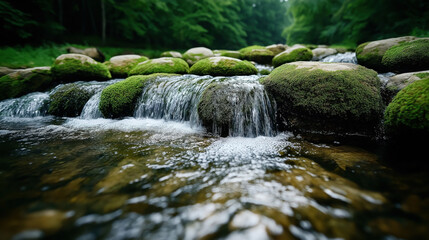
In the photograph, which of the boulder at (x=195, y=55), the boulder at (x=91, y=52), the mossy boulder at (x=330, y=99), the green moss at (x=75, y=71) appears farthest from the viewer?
the boulder at (x=91, y=52)

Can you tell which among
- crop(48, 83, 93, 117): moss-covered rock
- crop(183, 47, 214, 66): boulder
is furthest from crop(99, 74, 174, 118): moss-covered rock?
crop(183, 47, 214, 66): boulder

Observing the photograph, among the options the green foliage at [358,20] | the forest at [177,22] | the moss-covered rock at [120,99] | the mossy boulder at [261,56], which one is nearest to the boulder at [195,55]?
the mossy boulder at [261,56]

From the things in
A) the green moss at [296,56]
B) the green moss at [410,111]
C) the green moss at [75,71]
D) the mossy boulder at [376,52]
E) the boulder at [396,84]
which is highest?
the green moss at [296,56]

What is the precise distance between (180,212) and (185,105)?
3183 millimetres

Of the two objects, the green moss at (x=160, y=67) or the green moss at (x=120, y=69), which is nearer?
the green moss at (x=160, y=67)

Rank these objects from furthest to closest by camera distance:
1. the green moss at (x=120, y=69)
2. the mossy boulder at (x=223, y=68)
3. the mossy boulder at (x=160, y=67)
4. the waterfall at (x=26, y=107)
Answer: the green moss at (x=120, y=69)
the mossy boulder at (x=160, y=67)
the mossy boulder at (x=223, y=68)
the waterfall at (x=26, y=107)

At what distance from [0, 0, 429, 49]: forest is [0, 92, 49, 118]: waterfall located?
814 cm

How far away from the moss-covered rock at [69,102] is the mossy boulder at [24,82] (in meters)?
1.97

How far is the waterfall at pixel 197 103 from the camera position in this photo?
133 inches

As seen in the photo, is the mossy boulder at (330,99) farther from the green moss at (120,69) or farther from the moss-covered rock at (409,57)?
the green moss at (120,69)

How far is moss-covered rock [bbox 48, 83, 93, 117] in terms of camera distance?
5434mm

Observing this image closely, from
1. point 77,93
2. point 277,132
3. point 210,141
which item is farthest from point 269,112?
point 77,93

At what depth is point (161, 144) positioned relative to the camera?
2.81 metres

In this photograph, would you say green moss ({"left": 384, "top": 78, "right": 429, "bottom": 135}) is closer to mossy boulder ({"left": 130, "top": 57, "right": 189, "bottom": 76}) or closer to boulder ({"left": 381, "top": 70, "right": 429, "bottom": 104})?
boulder ({"left": 381, "top": 70, "right": 429, "bottom": 104})
